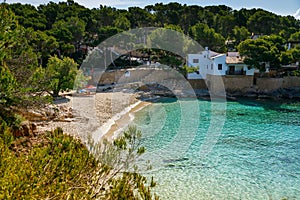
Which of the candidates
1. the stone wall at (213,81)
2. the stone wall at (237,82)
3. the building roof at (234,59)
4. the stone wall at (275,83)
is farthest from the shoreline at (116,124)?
the stone wall at (275,83)

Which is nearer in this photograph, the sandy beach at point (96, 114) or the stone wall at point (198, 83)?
the sandy beach at point (96, 114)

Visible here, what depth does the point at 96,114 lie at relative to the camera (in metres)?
21.5

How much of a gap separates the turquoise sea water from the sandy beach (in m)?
1.53

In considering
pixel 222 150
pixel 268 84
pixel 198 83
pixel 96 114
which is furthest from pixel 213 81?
pixel 222 150

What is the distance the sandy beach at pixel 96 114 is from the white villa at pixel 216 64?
819 cm

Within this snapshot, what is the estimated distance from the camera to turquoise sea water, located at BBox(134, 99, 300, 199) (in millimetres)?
11031

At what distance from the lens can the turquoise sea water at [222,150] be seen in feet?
36.2

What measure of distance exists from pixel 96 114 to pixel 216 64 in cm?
1552

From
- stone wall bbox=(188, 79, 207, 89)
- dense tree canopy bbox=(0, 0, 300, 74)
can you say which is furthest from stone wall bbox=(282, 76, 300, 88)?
stone wall bbox=(188, 79, 207, 89)

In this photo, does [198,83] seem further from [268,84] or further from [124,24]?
[124,24]

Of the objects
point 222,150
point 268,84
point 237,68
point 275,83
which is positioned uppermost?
point 237,68

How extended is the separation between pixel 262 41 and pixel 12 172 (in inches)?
1197

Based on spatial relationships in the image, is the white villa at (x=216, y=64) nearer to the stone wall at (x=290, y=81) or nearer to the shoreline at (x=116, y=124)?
the stone wall at (x=290, y=81)

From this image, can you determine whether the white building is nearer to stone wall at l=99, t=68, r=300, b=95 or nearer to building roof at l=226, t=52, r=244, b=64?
building roof at l=226, t=52, r=244, b=64
